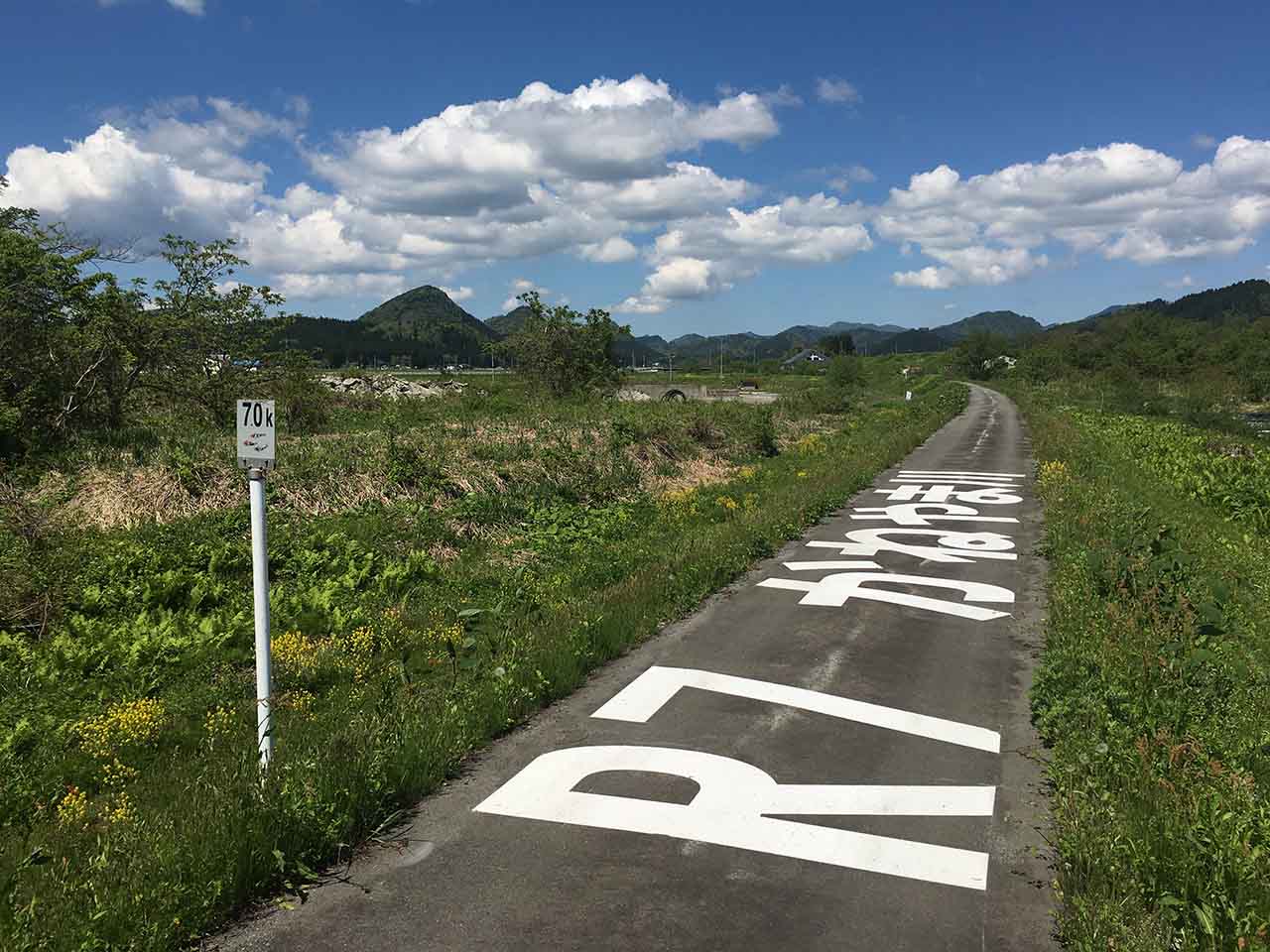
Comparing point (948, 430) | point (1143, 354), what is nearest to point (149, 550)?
point (948, 430)

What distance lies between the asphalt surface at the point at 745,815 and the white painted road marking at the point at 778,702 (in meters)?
0.03

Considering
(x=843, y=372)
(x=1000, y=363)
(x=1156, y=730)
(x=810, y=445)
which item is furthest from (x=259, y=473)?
(x=1000, y=363)

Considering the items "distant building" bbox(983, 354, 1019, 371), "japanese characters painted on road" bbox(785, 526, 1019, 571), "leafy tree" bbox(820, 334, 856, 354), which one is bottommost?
"japanese characters painted on road" bbox(785, 526, 1019, 571)

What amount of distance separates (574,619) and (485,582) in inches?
99.7

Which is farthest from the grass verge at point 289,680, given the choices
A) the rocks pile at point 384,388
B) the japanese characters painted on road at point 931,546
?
the rocks pile at point 384,388

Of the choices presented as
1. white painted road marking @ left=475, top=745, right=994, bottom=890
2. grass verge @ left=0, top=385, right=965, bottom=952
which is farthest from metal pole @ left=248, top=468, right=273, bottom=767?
white painted road marking @ left=475, top=745, right=994, bottom=890

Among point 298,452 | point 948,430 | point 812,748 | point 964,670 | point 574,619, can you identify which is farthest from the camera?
point 948,430

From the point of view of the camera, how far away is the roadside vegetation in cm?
487

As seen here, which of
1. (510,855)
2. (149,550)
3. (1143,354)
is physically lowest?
(510,855)

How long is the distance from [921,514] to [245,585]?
12.8 meters

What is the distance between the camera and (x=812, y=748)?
6414 mm

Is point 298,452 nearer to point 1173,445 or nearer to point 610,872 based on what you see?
point 610,872

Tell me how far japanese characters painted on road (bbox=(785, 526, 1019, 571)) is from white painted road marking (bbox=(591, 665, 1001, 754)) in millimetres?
4862

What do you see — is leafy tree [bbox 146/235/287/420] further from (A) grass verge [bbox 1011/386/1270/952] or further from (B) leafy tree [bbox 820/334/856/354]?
(B) leafy tree [bbox 820/334/856/354]
